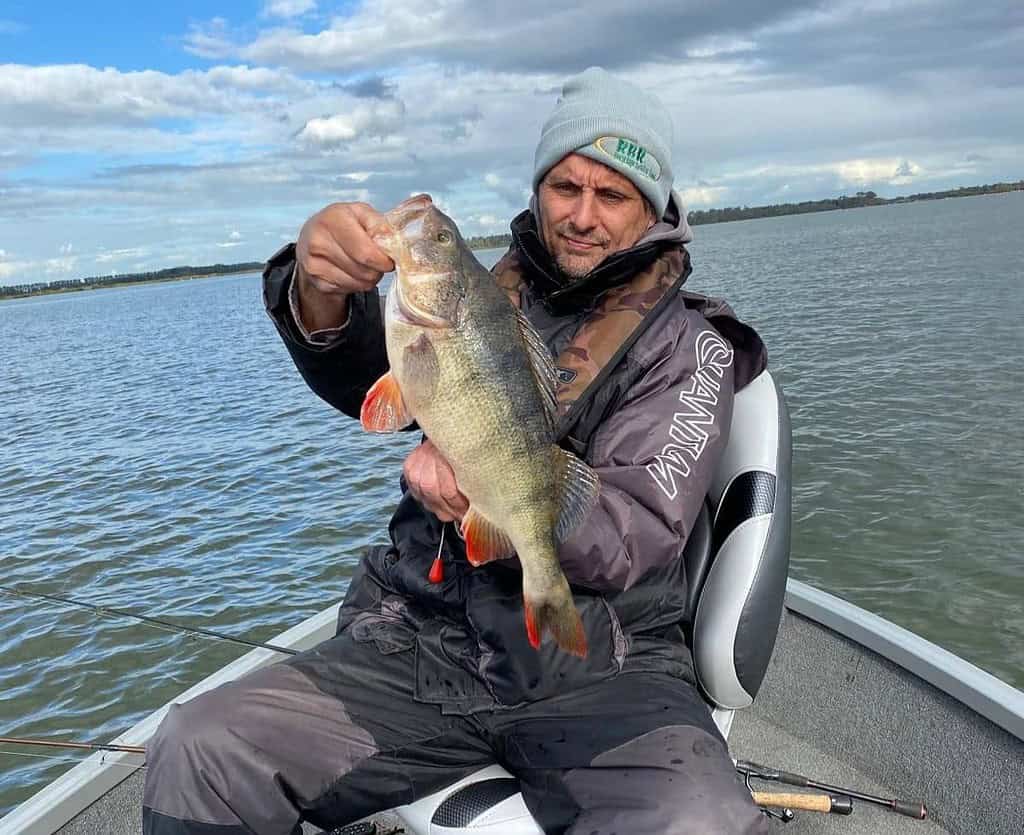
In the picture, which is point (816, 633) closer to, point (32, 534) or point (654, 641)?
point (654, 641)

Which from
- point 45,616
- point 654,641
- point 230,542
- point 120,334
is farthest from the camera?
point 120,334

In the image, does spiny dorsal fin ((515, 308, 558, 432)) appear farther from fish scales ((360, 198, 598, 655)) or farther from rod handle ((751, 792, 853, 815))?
rod handle ((751, 792, 853, 815))

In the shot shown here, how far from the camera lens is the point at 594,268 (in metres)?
3.19

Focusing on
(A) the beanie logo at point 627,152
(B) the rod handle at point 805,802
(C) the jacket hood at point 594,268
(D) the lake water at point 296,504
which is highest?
(A) the beanie logo at point 627,152

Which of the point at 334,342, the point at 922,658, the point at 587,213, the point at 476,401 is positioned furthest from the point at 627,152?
the point at 922,658

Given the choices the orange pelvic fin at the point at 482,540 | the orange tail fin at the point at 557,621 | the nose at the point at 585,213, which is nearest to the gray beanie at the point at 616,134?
the nose at the point at 585,213

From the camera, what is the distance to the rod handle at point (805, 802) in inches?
137

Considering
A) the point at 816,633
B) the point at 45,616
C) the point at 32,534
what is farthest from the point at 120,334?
the point at 816,633

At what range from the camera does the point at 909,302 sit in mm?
22422

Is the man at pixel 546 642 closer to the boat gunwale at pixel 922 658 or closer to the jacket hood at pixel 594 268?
the jacket hood at pixel 594 268

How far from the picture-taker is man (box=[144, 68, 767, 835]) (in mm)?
2475

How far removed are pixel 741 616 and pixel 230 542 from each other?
7845 mm

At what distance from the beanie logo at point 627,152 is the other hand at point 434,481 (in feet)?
5.02

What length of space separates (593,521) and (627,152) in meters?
1.63
